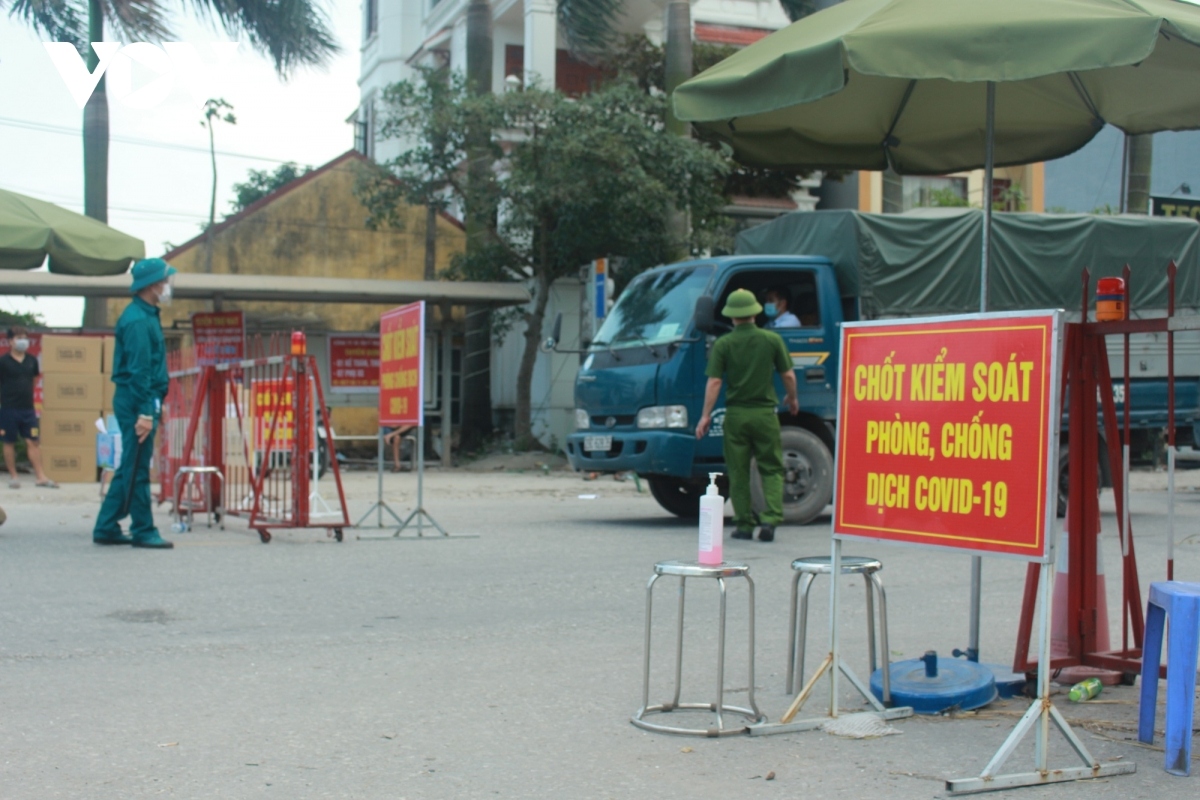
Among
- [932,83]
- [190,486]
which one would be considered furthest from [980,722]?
[190,486]

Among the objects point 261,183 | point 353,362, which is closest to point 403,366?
point 353,362

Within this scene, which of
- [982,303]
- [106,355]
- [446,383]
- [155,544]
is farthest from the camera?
[446,383]

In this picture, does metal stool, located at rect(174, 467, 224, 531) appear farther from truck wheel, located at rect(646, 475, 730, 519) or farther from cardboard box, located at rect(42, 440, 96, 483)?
cardboard box, located at rect(42, 440, 96, 483)

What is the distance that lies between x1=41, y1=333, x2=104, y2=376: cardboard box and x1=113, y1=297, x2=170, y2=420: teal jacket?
926 cm

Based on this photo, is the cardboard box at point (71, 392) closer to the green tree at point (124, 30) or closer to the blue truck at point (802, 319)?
the green tree at point (124, 30)

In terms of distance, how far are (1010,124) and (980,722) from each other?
3486 millimetres

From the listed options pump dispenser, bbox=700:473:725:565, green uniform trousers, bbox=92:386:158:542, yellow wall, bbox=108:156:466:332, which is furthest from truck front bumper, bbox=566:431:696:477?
yellow wall, bbox=108:156:466:332

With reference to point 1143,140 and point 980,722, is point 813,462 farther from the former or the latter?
point 1143,140

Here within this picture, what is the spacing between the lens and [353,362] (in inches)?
864

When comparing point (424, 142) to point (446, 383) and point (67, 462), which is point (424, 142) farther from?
point (67, 462)

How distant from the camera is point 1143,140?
21000 mm

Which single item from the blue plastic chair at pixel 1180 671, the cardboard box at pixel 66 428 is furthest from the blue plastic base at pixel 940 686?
the cardboard box at pixel 66 428

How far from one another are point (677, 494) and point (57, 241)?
19.5ft

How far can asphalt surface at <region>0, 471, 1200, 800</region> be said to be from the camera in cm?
412
